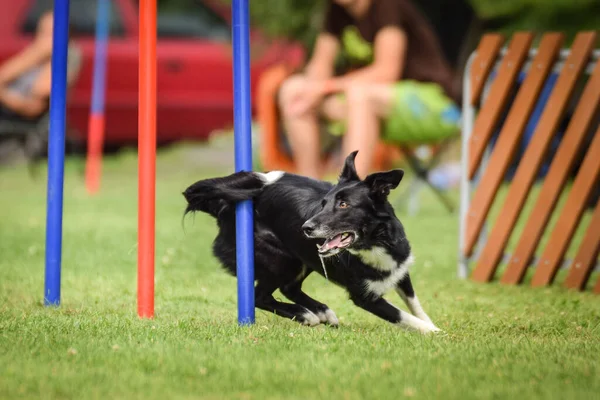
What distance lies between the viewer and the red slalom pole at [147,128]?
4.90 metres

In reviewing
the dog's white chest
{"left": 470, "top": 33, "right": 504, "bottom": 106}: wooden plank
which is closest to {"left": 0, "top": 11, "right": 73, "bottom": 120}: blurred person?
{"left": 470, "top": 33, "right": 504, "bottom": 106}: wooden plank

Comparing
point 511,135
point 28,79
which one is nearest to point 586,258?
point 511,135

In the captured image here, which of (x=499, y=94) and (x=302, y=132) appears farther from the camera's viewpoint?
(x=302, y=132)

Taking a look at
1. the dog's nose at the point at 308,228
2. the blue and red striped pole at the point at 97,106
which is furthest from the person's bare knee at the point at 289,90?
the dog's nose at the point at 308,228

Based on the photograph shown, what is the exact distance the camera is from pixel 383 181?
192 inches

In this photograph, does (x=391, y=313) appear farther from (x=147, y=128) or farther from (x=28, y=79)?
(x=28, y=79)

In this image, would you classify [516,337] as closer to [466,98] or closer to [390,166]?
[466,98]

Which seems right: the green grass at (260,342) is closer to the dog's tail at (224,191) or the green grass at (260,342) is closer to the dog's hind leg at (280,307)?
the dog's hind leg at (280,307)

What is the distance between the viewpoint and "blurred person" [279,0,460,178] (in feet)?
34.1

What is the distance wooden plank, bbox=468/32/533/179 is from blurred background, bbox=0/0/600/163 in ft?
25.4

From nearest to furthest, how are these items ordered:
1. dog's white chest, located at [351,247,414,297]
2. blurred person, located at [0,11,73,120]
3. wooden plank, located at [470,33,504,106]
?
dog's white chest, located at [351,247,414,297], wooden plank, located at [470,33,504,106], blurred person, located at [0,11,73,120]

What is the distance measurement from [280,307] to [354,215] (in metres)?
0.78

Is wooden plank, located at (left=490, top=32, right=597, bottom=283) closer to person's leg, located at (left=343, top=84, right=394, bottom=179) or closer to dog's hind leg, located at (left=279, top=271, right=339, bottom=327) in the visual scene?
dog's hind leg, located at (left=279, top=271, right=339, bottom=327)

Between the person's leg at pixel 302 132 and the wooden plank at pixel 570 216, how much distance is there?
4.56m
